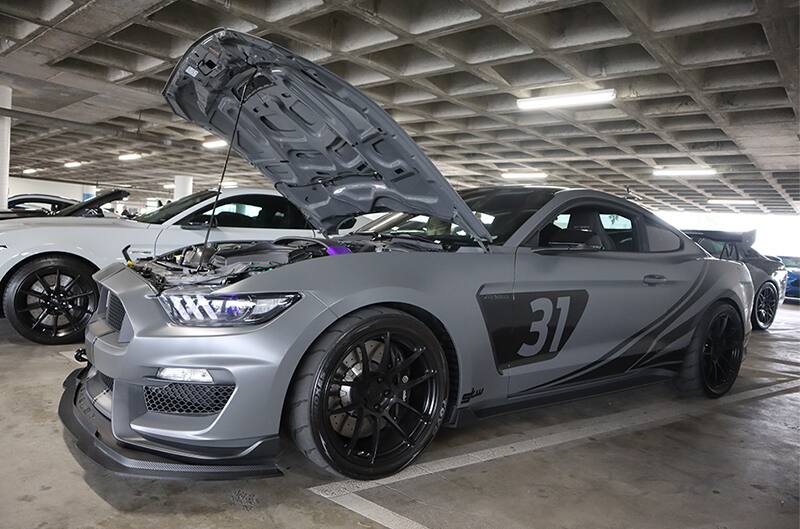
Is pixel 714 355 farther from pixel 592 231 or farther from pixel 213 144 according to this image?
pixel 213 144

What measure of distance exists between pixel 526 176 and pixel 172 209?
54.1 feet

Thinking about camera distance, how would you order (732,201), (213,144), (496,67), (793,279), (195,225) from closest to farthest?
1. (195,225)
2. (496,67)
3. (793,279)
4. (213,144)
5. (732,201)

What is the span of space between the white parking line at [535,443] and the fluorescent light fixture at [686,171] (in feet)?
40.2

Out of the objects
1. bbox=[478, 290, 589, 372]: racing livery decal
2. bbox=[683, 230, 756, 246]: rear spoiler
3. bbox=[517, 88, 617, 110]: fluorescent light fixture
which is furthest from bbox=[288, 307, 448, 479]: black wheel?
bbox=[517, 88, 617, 110]: fluorescent light fixture

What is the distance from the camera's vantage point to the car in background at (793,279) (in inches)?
535

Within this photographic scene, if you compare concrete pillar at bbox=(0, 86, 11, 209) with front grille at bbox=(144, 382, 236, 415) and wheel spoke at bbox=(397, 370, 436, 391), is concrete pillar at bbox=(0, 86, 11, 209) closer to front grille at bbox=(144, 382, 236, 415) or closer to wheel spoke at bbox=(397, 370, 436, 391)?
front grille at bbox=(144, 382, 236, 415)

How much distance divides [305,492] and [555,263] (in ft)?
5.74

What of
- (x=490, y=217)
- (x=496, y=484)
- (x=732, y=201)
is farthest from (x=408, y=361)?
(x=732, y=201)

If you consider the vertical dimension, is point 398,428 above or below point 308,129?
below

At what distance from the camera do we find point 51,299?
4.82m

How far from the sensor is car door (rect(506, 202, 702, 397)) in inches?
117

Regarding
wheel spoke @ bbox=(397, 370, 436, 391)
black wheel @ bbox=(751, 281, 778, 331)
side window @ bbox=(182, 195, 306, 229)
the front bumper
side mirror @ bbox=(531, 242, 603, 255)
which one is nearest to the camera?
the front bumper

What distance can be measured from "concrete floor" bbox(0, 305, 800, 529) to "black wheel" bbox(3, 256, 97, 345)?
40.5 inches

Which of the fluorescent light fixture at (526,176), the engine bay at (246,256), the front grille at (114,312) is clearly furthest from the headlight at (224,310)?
the fluorescent light fixture at (526,176)
